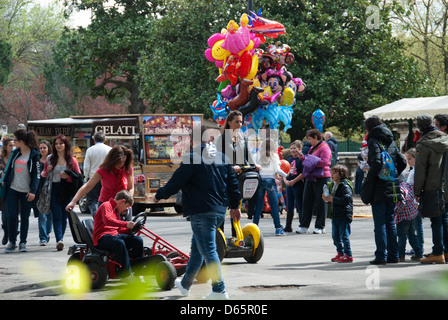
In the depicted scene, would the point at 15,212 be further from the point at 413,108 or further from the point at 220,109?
the point at 413,108

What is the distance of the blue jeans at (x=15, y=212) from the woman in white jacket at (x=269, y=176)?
3846 millimetres

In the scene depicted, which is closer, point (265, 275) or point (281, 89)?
point (265, 275)

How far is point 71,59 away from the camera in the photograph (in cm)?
4112

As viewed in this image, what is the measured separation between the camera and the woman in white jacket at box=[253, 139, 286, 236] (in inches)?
510

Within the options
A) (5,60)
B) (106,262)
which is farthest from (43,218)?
(5,60)

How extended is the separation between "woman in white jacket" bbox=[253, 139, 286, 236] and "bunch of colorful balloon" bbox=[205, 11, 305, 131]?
2518 mm

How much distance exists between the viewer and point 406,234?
9.81 meters

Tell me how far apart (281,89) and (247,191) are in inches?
300

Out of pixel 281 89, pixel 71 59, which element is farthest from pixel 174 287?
pixel 71 59

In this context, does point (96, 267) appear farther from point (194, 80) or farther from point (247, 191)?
point (194, 80)

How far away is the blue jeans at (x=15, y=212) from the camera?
12.0 m

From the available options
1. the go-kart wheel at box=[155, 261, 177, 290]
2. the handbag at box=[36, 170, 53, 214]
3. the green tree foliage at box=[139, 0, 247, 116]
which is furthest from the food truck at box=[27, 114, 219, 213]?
the go-kart wheel at box=[155, 261, 177, 290]

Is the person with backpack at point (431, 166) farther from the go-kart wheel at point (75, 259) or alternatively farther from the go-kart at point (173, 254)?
the go-kart wheel at point (75, 259)
